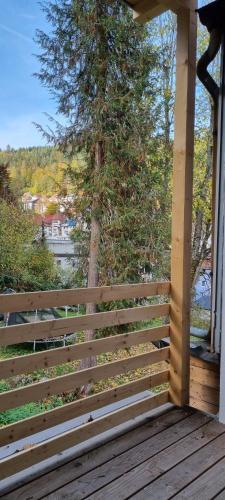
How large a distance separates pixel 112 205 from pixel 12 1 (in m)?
6.32

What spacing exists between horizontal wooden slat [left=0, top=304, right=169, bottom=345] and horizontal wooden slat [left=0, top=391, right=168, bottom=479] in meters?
0.50

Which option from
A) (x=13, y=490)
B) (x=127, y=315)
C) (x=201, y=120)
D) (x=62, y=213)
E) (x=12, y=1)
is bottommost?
(x=13, y=490)

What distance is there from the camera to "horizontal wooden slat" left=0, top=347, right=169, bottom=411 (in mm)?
1571

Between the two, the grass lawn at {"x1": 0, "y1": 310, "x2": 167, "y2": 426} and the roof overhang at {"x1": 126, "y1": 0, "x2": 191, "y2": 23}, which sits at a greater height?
the roof overhang at {"x1": 126, "y1": 0, "x2": 191, "y2": 23}

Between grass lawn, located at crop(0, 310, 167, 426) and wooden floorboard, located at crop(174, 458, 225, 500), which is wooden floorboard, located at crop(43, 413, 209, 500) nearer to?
wooden floorboard, located at crop(174, 458, 225, 500)

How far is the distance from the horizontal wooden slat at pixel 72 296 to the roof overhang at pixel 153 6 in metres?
1.61

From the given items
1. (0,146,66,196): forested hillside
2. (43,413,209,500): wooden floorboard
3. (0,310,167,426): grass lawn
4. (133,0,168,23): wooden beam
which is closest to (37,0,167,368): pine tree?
(0,146,66,196): forested hillside

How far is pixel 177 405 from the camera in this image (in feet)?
7.36

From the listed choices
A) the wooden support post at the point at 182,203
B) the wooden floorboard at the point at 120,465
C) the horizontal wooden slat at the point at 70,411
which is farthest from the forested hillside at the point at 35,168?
the wooden floorboard at the point at 120,465

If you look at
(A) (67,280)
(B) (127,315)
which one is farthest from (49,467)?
(A) (67,280)

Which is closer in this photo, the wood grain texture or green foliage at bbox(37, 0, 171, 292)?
the wood grain texture

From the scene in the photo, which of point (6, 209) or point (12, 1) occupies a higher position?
point (12, 1)

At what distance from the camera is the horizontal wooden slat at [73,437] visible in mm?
1563

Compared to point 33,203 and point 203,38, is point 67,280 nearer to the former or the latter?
point 33,203
